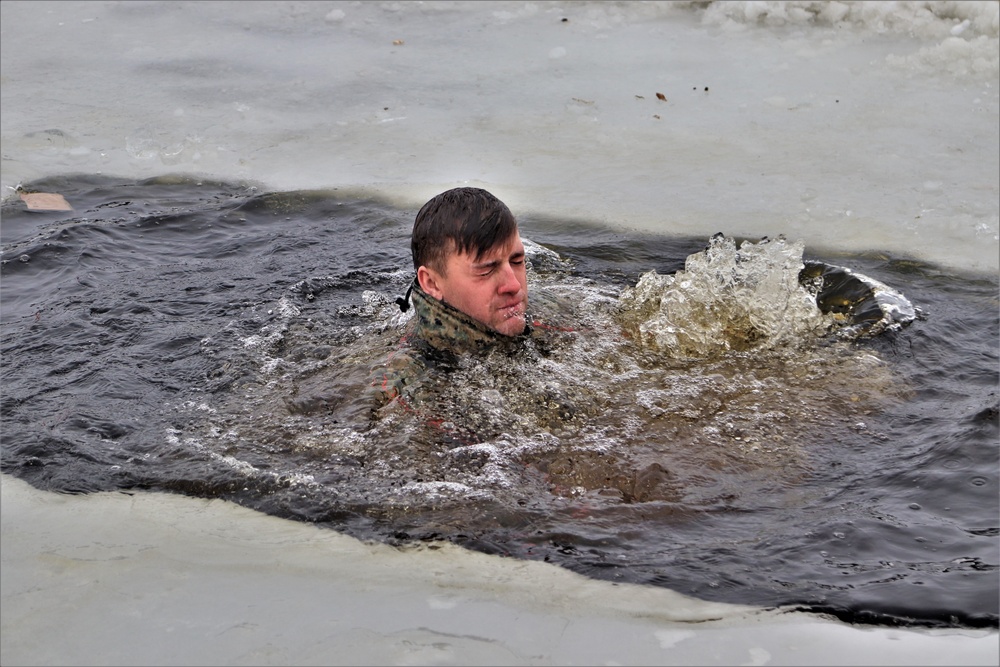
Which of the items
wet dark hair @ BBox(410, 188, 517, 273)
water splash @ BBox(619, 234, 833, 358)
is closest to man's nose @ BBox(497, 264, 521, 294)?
wet dark hair @ BBox(410, 188, 517, 273)

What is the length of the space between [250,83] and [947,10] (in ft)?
16.8

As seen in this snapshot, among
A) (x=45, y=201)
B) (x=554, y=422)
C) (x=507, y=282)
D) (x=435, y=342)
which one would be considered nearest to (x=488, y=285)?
(x=507, y=282)

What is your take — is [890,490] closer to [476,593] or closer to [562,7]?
[476,593]

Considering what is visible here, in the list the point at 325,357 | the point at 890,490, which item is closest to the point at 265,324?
the point at 325,357

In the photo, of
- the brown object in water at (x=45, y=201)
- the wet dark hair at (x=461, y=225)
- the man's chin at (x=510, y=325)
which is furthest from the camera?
the brown object in water at (x=45, y=201)

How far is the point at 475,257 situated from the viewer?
4.15 meters

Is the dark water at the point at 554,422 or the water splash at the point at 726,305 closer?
the dark water at the point at 554,422

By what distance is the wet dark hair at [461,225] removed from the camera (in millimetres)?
4113

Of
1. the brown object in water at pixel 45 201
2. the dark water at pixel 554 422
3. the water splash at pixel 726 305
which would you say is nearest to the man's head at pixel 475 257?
the dark water at pixel 554 422

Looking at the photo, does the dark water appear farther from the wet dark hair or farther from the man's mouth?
the wet dark hair

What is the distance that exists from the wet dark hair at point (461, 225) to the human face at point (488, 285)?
0.10ft

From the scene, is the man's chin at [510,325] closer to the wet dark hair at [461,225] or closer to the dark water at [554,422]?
the dark water at [554,422]

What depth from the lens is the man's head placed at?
4.12 m

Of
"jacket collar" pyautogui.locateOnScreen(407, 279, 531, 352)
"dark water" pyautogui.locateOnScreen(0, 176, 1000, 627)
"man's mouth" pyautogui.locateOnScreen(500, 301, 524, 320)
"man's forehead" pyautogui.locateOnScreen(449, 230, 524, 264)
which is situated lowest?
"dark water" pyautogui.locateOnScreen(0, 176, 1000, 627)
